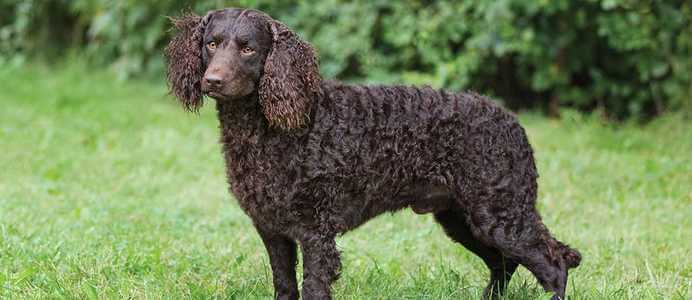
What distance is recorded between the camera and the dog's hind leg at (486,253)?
158 inches

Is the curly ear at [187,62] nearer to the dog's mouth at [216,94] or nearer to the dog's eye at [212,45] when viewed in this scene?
the dog's eye at [212,45]

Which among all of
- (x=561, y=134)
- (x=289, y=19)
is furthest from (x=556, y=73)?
(x=289, y=19)

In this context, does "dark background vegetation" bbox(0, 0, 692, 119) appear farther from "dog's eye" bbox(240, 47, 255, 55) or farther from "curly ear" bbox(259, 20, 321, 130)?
"dog's eye" bbox(240, 47, 255, 55)

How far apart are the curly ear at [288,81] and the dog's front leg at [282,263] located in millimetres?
521

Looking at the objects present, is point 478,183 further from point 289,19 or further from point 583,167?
point 289,19

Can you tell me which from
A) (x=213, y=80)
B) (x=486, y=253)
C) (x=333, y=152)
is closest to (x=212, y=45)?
(x=213, y=80)

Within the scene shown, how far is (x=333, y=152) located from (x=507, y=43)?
4653 mm

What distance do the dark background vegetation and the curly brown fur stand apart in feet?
12.5

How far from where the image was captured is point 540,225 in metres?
3.84

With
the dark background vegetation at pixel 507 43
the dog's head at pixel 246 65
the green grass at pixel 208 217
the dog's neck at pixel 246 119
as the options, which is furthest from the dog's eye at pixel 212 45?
the dark background vegetation at pixel 507 43

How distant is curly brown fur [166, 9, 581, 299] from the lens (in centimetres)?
343

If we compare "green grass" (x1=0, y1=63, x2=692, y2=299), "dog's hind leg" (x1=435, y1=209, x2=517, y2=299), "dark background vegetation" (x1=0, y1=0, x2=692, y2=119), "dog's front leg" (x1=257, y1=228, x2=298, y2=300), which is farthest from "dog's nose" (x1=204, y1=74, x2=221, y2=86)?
"dark background vegetation" (x1=0, y1=0, x2=692, y2=119)

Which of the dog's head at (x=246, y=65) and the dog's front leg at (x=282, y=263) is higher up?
the dog's head at (x=246, y=65)

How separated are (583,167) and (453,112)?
124 inches
